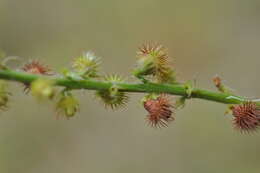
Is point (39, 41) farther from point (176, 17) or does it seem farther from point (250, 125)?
point (250, 125)

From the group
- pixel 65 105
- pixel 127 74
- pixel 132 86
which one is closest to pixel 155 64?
pixel 132 86

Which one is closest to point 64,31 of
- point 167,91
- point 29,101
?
point 29,101

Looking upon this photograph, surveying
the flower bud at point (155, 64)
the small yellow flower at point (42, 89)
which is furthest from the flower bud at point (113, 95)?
the small yellow flower at point (42, 89)

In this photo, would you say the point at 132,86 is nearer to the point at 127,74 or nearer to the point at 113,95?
the point at 113,95

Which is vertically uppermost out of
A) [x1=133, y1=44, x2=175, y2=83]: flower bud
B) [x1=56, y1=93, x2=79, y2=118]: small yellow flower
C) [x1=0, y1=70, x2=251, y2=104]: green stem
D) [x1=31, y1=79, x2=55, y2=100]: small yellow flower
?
[x1=133, y1=44, x2=175, y2=83]: flower bud

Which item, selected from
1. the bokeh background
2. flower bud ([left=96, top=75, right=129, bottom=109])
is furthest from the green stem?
the bokeh background

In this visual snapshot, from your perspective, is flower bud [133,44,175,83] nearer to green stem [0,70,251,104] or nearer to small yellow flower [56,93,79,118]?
green stem [0,70,251,104]
